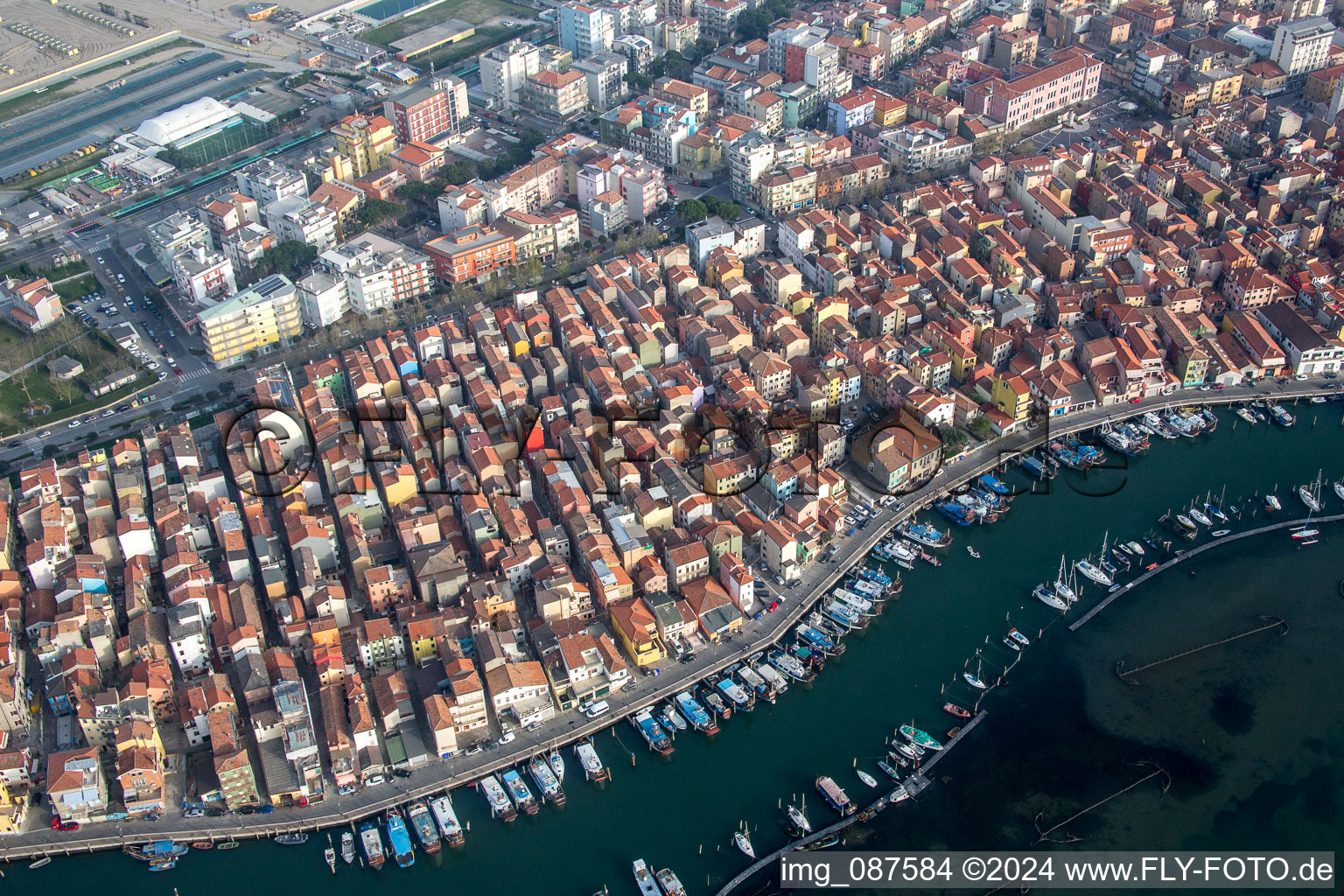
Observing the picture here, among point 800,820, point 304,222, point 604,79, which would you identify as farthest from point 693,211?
point 800,820

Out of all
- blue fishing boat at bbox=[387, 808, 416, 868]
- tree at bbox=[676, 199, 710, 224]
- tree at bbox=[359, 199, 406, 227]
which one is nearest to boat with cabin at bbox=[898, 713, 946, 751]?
blue fishing boat at bbox=[387, 808, 416, 868]

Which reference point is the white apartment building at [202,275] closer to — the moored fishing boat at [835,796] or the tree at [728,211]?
the tree at [728,211]

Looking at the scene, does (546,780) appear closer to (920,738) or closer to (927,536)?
(920,738)

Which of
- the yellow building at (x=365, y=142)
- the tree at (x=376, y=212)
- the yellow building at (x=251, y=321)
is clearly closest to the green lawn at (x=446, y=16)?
the yellow building at (x=365, y=142)

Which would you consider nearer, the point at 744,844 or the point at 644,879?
the point at 644,879

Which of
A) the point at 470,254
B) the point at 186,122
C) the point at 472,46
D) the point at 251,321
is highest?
the point at 470,254

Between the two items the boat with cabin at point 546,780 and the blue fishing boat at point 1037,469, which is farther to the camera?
the blue fishing boat at point 1037,469
